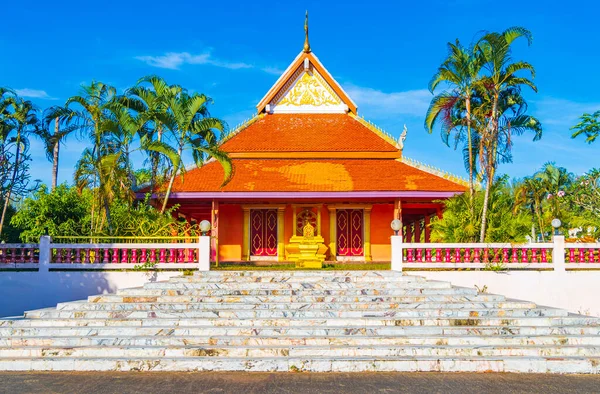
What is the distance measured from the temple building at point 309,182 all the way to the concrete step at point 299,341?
9097mm

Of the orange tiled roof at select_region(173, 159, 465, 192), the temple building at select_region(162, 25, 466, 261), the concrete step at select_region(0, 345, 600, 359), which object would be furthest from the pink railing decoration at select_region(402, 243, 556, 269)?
the concrete step at select_region(0, 345, 600, 359)

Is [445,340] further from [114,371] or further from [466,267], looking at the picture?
[466,267]

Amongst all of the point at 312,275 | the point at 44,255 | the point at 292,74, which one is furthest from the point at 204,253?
the point at 292,74

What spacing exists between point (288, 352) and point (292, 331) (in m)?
0.72

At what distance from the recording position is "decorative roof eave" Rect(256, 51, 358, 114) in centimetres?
2069

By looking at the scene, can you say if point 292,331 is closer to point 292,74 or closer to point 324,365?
point 324,365

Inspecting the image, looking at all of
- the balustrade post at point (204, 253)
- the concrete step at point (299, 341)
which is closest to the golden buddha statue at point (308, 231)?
the balustrade post at point (204, 253)

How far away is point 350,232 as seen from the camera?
18.9 metres

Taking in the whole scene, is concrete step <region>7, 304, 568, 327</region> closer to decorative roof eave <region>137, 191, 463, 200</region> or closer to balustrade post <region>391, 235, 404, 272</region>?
balustrade post <region>391, 235, 404, 272</region>

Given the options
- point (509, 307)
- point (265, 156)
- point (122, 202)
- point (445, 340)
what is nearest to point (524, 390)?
point (445, 340)

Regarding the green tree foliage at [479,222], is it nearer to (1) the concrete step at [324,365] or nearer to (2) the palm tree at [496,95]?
(2) the palm tree at [496,95]

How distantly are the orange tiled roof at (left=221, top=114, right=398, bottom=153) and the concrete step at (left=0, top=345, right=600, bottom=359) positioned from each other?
40.5ft

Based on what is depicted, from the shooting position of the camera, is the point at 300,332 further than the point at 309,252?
No

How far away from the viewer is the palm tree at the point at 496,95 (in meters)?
13.0
